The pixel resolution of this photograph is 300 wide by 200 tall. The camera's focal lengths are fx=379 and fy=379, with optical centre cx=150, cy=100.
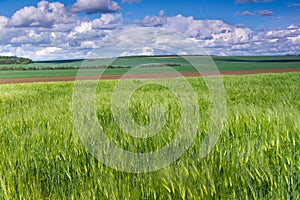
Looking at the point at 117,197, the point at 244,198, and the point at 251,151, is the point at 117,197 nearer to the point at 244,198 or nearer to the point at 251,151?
the point at 244,198

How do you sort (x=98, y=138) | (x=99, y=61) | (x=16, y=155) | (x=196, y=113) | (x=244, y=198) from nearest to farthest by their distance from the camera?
(x=244, y=198), (x=16, y=155), (x=98, y=138), (x=196, y=113), (x=99, y=61)

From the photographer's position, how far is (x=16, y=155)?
159 inches

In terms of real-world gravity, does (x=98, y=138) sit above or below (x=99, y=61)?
below

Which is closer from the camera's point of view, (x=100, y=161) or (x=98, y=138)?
(x=100, y=161)

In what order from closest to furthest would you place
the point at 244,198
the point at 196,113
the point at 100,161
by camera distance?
1. the point at 244,198
2. the point at 100,161
3. the point at 196,113

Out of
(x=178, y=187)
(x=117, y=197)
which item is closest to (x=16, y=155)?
(x=117, y=197)

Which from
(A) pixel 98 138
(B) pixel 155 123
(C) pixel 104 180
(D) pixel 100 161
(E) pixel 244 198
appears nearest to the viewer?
(E) pixel 244 198

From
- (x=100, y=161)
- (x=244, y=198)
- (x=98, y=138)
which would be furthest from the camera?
(x=98, y=138)

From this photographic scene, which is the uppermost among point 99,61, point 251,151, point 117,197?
point 99,61

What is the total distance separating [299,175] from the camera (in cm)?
305

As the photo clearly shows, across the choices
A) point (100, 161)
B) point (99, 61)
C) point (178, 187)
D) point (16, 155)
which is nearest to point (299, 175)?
point (178, 187)

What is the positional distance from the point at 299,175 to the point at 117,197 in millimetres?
1469

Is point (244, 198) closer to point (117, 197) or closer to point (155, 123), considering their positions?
point (117, 197)

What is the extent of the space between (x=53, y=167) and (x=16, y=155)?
1.80 ft
